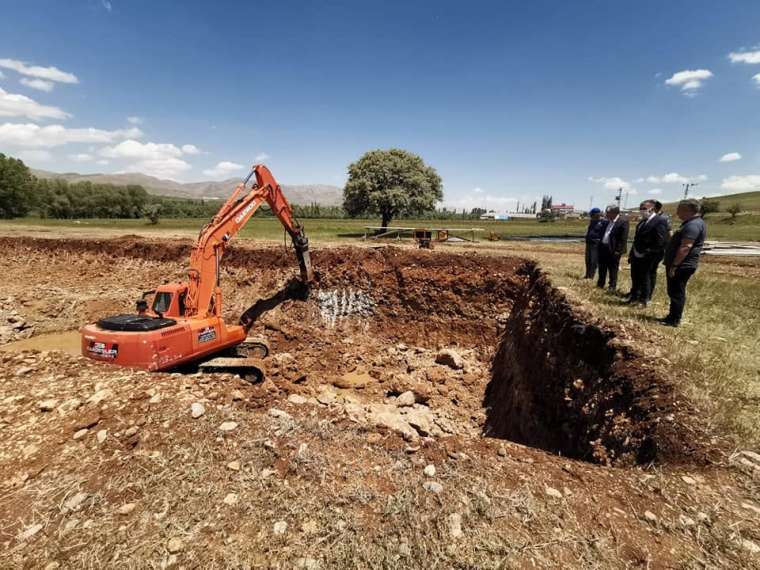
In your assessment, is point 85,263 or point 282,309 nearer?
point 282,309

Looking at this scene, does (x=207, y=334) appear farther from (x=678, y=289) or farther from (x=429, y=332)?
(x=678, y=289)

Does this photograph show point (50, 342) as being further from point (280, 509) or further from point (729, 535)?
point (729, 535)

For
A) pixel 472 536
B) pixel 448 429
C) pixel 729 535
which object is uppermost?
pixel 729 535

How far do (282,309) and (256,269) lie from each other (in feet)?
8.06

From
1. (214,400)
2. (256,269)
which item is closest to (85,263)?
(256,269)

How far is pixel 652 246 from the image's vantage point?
6.14 metres

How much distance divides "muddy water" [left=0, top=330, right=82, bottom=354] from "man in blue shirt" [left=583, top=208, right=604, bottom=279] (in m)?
15.0

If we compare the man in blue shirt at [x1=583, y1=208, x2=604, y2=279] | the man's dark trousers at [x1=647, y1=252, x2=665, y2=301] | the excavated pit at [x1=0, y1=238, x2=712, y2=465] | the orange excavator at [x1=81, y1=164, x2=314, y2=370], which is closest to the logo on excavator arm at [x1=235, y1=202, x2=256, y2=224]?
the orange excavator at [x1=81, y1=164, x2=314, y2=370]

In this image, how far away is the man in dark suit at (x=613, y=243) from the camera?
24.7 ft

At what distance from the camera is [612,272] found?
7.94 meters

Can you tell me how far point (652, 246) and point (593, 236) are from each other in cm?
261

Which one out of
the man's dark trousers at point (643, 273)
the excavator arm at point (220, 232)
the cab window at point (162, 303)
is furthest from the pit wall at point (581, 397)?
the cab window at point (162, 303)

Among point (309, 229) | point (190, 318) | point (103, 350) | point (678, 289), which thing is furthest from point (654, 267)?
point (309, 229)

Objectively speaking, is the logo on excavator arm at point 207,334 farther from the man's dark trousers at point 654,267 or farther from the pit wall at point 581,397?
the man's dark trousers at point 654,267
